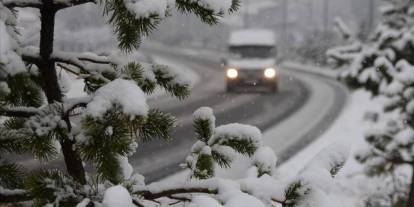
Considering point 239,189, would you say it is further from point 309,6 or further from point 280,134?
point 309,6

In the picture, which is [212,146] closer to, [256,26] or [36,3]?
[36,3]

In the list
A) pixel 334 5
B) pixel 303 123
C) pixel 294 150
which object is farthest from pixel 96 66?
pixel 334 5

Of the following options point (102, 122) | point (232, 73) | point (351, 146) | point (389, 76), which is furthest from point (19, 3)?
point (232, 73)

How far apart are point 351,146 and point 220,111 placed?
27.1 feet

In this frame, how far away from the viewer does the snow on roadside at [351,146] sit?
27.2ft

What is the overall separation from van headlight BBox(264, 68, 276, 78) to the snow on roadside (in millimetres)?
2919

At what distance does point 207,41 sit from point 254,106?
37803 millimetres

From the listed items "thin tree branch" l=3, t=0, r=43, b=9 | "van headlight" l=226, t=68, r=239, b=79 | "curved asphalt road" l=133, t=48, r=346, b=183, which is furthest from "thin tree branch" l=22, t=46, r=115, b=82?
"van headlight" l=226, t=68, r=239, b=79

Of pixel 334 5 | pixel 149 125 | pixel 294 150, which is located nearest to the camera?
pixel 149 125

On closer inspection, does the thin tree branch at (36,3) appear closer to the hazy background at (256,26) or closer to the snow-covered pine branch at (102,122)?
the snow-covered pine branch at (102,122)

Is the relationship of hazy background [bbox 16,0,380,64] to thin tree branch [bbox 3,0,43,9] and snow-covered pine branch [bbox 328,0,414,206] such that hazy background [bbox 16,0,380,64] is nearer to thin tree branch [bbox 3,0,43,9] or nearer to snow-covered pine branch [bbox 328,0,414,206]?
thin tree branch [bbox 3,0,43,9]

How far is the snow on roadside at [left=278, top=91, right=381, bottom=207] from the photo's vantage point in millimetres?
8296

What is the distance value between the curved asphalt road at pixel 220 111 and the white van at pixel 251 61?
49 cm

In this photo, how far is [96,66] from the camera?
173cm
